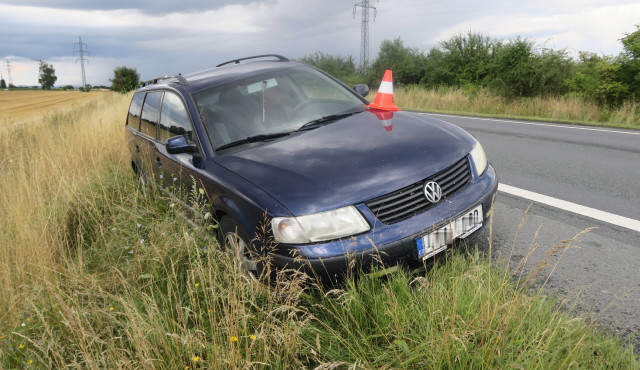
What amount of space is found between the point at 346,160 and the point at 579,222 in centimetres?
231

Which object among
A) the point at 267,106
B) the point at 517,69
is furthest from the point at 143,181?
the point at 517,69

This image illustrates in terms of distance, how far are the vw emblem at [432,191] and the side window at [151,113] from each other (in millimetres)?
3128

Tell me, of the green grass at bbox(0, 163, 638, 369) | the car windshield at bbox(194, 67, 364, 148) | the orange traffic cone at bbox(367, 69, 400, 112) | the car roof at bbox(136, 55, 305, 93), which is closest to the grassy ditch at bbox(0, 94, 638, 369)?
the green grass at bbox(0, 163, 638, 369)

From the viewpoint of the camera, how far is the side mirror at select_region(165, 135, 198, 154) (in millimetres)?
3469

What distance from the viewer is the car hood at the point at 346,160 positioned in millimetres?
2605

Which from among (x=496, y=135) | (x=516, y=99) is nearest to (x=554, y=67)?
(x=516, y=99)

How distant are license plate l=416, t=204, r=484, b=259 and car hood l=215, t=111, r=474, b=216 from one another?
338 mm

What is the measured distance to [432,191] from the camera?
274 cm

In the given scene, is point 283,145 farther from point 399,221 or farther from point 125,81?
point 125,81

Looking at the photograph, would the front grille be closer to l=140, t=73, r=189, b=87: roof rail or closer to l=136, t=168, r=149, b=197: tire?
l=140, t=73, r=189, b=87: roof rail

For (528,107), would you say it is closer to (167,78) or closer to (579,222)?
(579,222)

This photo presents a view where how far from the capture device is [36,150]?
28.5 feet

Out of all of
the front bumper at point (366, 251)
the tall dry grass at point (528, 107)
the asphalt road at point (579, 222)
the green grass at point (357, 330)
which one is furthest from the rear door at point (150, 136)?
the tall dry grass at point (528, 107)

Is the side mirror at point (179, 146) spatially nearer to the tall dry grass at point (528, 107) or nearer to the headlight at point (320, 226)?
the headlight at point (320, 226)
